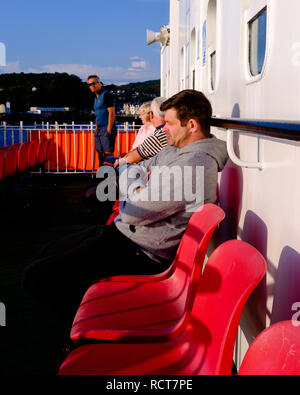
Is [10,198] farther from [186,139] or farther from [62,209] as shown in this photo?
[186,139]

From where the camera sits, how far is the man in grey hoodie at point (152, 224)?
94.8 inches

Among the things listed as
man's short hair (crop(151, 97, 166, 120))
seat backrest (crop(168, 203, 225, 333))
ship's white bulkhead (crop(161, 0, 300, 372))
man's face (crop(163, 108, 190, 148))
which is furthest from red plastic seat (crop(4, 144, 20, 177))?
seat backrest (crop(168, 203, 225, 333))

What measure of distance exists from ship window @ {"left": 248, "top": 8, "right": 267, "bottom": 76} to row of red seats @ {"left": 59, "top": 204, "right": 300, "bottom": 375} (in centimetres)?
69

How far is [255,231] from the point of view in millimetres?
2117

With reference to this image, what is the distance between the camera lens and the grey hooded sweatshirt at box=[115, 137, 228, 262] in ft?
7.90

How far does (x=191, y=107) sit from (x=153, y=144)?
1471 mm

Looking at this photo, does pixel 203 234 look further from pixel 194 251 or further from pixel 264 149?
pixel 264 149

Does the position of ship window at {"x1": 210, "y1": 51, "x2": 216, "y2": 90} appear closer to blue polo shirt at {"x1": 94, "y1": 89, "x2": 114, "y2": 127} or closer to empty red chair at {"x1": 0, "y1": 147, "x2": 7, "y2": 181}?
empty red chair at {"x1": 0, "y1": 147, "x2": 7, "y2": 181}

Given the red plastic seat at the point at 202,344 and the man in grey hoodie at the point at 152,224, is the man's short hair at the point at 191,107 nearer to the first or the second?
the man in grey hoodie at the point at 152,224

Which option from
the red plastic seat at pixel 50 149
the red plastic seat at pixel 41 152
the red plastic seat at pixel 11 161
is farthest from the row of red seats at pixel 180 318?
the red plastic seat at pixel 50 149

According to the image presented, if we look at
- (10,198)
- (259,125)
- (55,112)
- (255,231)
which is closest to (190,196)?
(255,231)

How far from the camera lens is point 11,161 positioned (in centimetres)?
742

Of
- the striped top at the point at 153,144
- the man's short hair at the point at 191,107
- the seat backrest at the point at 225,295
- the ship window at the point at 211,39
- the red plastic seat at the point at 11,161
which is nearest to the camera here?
the seat backrest at the point at 225,295

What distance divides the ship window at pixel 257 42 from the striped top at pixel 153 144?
1765 mm
